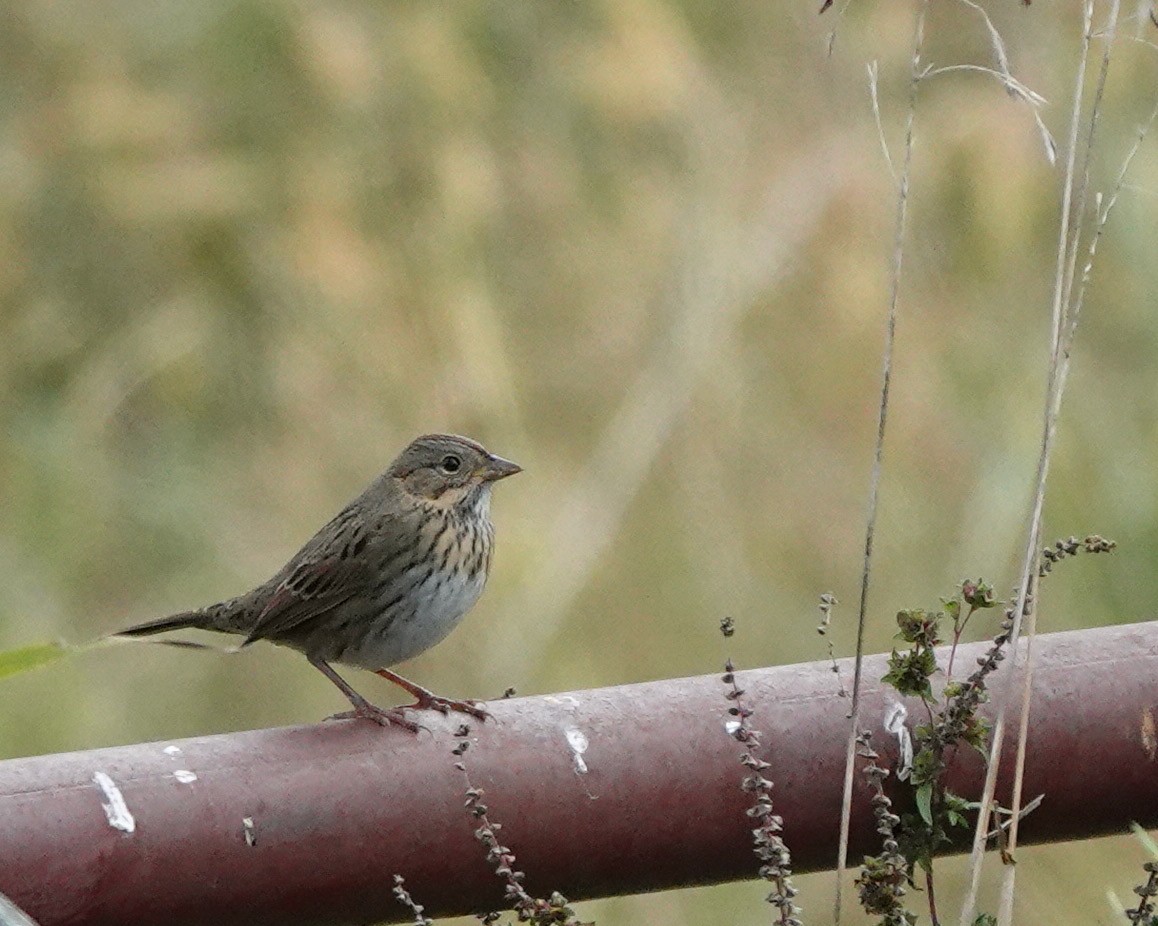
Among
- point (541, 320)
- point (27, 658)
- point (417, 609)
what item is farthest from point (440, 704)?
point (541, 320)

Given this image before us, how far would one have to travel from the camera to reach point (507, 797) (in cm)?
189

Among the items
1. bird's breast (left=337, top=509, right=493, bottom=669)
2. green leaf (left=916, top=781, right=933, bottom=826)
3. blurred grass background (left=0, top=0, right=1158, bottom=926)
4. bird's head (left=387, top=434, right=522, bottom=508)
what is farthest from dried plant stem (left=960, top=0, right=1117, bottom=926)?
blurred grass background (left=0, top=0, right=1158, bottom=926)

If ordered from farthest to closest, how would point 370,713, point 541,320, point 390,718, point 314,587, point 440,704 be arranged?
point 541,320
point 314,587
point 440,704
point 370,713
point 390,718

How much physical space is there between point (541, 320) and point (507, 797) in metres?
3.06

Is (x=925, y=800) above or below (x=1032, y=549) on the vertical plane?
below

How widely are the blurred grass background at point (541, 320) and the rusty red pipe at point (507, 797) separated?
2.06 meters

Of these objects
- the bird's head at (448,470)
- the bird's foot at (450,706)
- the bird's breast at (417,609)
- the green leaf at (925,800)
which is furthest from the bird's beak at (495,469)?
the green leaf at (925,800)

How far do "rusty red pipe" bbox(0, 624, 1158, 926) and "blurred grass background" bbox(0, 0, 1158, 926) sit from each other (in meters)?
2.06

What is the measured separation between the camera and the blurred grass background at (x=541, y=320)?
173 inches

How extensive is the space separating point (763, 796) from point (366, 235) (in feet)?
10.3

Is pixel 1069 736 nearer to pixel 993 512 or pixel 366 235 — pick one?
pixel 993 512

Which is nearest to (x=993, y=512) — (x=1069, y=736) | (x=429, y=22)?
(x=429, y=22)

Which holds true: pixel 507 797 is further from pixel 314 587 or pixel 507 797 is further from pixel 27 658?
pixel 314 587

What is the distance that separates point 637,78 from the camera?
4754 millimetres
